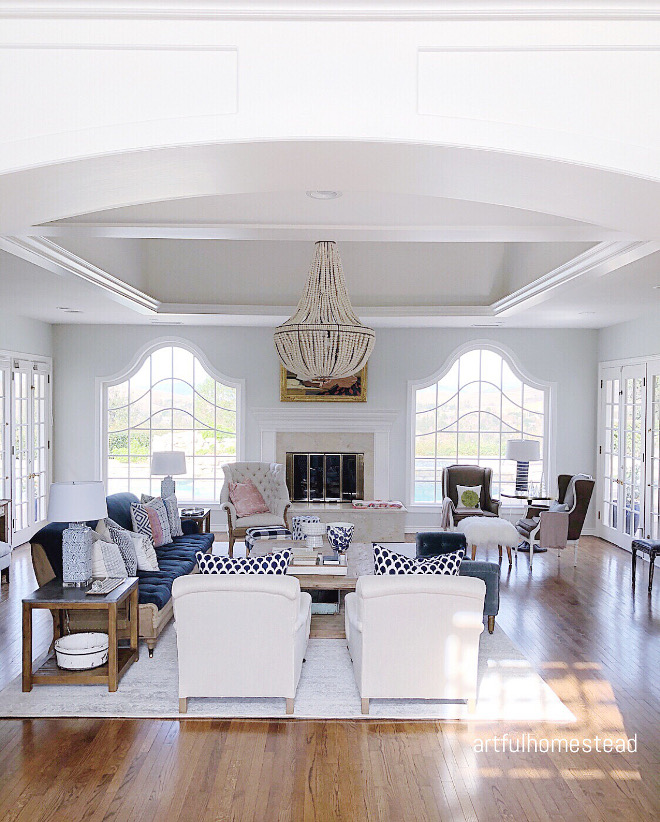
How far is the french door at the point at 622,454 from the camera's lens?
858cm

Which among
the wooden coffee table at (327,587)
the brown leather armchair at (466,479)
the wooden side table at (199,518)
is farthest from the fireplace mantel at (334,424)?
the wooden coffee table at (327,587)

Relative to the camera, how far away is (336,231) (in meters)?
4.47

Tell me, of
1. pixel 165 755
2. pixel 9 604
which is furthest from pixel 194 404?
pixel 165 755

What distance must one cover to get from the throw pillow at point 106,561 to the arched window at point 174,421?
5.02 metres

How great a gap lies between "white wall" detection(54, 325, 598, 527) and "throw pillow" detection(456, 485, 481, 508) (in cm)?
85

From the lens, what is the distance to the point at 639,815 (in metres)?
3.14

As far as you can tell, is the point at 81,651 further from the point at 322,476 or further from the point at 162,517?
the point at 322,476

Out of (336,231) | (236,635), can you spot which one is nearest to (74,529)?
(236,635)

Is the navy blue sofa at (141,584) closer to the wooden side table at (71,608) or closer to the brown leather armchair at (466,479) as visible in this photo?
the wooden side table at (71,608)

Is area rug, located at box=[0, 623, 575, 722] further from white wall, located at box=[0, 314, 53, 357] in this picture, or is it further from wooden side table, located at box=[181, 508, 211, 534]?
white wall, located at box=[0, 314, 53, 357]

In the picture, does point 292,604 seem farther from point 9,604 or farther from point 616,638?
point 9,604

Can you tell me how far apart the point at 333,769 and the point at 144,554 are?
2.53 metres

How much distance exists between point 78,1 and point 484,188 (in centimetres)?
148

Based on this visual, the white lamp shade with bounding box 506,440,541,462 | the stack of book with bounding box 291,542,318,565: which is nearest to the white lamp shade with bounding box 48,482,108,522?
the stack of book with bounding box 291,542,318,565
